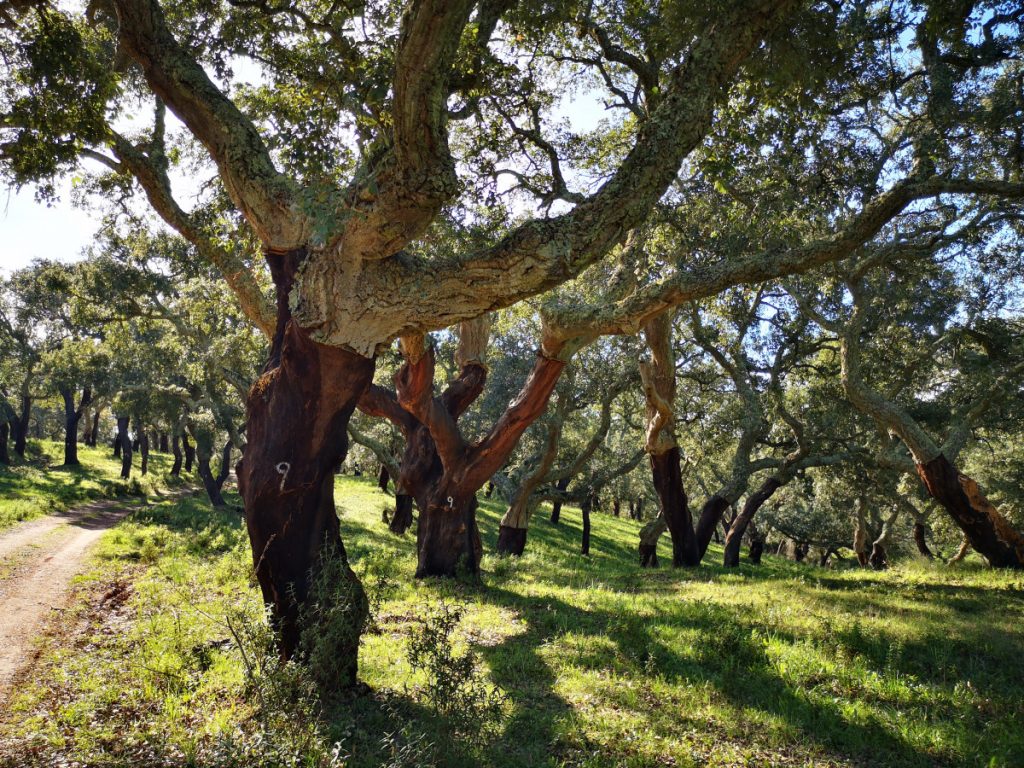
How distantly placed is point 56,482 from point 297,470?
26586mm

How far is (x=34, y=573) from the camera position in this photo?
11070mm

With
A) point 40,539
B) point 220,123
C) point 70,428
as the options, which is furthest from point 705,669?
point 70,428

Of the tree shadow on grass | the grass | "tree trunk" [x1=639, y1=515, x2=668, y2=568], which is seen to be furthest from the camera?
"tree trunk" [x1=639, y1=515, x2=668, y2=568]

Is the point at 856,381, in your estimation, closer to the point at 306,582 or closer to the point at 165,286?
the point at 306,582

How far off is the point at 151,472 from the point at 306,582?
39.9 meters

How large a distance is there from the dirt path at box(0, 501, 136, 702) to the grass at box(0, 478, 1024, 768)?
406 millimetres

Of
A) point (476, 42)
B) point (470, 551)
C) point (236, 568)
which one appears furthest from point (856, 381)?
point (236, 568)

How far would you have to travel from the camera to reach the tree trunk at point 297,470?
571 cm

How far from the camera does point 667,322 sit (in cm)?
1265

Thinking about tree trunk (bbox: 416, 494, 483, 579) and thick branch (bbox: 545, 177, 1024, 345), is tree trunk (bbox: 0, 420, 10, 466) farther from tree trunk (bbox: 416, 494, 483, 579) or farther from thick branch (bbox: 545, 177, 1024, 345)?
thick branch (bbox: 545, 177, 1024, 345)

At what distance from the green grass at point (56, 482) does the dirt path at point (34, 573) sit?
30.7 inches

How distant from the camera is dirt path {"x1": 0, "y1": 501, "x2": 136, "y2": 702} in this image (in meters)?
7.09

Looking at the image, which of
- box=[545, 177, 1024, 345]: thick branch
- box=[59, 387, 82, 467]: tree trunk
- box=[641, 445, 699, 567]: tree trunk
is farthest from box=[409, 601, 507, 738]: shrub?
box=[59, 387, 82, 467]: tree trunk

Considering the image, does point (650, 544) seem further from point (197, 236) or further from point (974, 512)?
point (197, 236)
